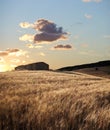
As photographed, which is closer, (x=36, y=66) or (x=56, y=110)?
(x=56, y=110)

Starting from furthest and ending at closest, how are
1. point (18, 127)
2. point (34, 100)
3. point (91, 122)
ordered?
point (34, 100)
point (18, 127)
point (91, 122)

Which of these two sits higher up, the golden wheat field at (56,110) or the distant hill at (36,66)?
the distant hill at (36,66)

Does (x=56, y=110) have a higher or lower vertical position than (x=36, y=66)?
lower

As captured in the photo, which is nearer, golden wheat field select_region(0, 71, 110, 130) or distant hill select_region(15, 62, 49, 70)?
golden wheat field select_region(0, 71, 110, 130)

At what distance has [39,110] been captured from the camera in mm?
9836

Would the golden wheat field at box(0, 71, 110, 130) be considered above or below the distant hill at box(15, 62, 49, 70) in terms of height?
below

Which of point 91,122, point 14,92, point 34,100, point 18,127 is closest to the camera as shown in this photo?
point 91,122

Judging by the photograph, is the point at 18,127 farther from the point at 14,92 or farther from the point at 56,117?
the point at 14,92

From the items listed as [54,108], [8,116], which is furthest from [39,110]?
[8,116]

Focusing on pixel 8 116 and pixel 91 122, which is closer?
pixel 91 122

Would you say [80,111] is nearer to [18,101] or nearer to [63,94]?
[63,94]

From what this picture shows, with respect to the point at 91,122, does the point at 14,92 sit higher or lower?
higher

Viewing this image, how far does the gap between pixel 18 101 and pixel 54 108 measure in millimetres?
1633

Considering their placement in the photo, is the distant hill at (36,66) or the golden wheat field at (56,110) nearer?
the golden wheat field at (56,110)
